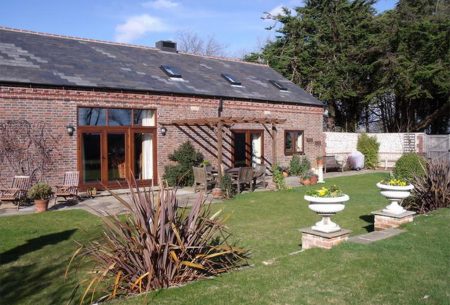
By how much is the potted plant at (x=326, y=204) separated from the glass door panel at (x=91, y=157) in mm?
9149

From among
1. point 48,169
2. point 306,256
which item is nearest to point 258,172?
point 48,169

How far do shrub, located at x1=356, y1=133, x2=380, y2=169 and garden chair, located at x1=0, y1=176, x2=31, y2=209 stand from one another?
58.9 feet

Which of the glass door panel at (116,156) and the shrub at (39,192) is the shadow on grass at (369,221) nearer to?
the shrub at (39,192)

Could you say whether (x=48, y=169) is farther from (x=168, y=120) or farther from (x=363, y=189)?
(x=363, y=189)

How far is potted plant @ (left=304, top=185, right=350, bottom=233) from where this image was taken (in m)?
6.05

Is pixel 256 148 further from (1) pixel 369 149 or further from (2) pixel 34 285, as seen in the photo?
(2) pixel 34 285

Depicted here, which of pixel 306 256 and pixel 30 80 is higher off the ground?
pixel 30 80

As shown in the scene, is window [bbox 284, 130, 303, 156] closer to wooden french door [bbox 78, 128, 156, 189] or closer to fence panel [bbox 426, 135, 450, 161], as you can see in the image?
wooden french door [bbox 78, 128, 156, 189]

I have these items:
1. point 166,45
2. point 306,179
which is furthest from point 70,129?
point 306,179

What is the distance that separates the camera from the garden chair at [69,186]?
11.8 meters

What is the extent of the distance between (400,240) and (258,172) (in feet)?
28.9

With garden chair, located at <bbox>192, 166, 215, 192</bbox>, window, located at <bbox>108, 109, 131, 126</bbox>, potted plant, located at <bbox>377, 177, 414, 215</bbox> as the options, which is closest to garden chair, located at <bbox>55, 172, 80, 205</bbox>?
window, located at <bbox>108, 109, 131, 126</bbox>

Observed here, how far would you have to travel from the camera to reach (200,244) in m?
5.12

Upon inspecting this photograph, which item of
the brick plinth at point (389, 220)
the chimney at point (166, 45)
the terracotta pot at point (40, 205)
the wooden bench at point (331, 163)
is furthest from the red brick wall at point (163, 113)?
the brick plinth at point (389, 220)
